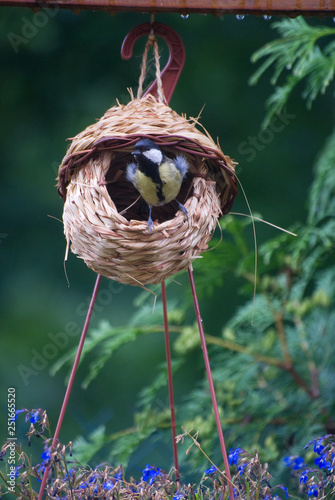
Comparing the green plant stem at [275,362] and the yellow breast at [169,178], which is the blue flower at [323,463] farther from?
the green plant stem at [275,362]

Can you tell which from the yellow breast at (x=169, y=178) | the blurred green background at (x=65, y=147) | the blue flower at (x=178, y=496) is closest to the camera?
the blue flower at (x=178, y=496)

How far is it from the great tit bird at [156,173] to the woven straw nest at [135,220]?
0.08 feet

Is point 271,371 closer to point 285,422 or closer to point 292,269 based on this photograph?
point 285,422

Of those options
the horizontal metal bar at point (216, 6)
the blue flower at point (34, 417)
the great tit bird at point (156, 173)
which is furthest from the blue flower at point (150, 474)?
the horizontal metal bar at point (216, 6)

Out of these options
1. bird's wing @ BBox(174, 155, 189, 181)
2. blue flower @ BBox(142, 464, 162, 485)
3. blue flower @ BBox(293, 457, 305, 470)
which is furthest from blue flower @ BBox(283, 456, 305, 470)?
bird's wing @ BBox(174, 155, 189, 181)

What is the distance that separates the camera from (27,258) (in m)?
3.28

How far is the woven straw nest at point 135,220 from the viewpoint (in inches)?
A: 47.7

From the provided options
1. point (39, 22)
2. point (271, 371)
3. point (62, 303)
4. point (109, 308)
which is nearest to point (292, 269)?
point (271, 371)

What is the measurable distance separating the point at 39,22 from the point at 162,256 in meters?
2.13

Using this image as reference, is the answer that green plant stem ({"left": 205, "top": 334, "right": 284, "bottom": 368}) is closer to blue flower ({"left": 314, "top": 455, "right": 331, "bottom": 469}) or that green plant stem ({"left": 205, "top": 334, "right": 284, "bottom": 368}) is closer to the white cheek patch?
blue flower ({"left": 314, "top": 455, "right": 331, "bottom": 469})

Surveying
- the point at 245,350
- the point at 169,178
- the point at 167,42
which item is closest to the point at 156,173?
the point at 169,178

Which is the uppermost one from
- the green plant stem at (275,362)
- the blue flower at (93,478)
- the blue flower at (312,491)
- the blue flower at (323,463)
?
the blue flower at (93,478)

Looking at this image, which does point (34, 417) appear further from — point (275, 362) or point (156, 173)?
point (275, 362)

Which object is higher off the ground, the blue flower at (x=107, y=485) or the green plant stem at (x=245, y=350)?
the blue flower at (x=107, y=485)
